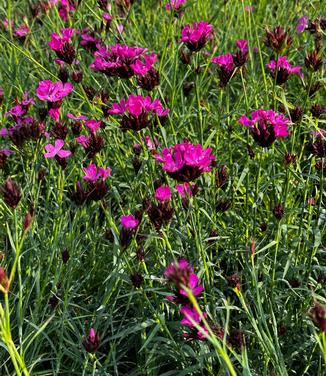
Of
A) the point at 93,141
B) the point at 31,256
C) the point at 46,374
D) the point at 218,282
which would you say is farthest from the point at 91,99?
the point at 46,374

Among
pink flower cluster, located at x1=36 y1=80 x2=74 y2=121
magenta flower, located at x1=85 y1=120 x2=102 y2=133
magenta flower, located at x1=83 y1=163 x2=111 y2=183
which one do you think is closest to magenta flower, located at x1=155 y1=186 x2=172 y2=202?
magenta flower, located at x1=83 y1=163 x2=111 y2=183

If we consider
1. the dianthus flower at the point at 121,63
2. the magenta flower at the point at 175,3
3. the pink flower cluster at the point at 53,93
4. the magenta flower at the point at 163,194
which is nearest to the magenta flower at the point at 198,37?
the dianthus flower at the point at 121,63

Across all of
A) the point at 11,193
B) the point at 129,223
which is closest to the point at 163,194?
the point at 129,223

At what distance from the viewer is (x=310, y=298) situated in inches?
57.5

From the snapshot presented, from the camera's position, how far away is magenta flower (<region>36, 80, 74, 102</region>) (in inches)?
65.0

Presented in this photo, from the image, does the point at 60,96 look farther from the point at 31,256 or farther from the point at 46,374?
the point at 46,374

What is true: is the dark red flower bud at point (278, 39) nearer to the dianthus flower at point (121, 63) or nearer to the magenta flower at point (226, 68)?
the magenta flower at point (226, 68)

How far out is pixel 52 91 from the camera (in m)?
1.68

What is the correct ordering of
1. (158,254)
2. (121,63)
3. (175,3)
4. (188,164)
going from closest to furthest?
(188,164) < (158,254) < (121,63) < (175,3)

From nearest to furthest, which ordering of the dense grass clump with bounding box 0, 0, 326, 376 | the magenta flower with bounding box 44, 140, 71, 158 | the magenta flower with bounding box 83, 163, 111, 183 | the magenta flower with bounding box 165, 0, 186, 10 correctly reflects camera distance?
1. the dense grass clump with bounding box 0, 0, 326, 376
2. the magenta flower with bounding box 83, 163, 111, 183
3. the magenta flower with bounding box 44, 140, 71, 158
4. the magenta flower with bounding box 165, 0, 186, 10

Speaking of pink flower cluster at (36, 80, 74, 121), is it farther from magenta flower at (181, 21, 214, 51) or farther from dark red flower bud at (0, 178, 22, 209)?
dark red flower bud at (0, 178, 22, 209)

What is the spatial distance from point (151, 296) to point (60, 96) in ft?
1.97

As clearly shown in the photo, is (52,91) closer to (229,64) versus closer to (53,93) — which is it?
(53,93)

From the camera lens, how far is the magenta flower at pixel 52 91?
165cm
